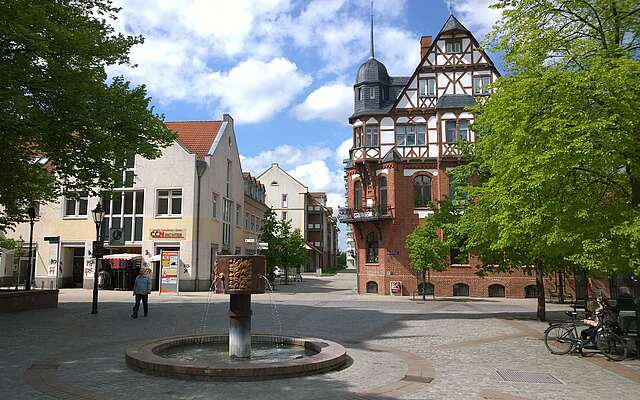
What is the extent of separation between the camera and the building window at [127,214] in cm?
3959

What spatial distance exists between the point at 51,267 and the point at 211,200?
42.0ft

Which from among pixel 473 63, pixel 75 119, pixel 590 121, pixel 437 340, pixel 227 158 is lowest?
pixel 437 340

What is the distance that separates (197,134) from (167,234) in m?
9.80

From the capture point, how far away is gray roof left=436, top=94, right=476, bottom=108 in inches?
1441

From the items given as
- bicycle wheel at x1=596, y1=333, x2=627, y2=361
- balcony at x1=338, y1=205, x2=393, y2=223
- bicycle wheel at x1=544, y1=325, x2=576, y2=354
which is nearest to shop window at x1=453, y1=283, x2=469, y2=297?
balcony at x1=338, y1=205, x2=393, y2=223

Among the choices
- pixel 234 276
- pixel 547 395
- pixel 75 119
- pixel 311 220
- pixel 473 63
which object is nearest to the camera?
pixel 547 395

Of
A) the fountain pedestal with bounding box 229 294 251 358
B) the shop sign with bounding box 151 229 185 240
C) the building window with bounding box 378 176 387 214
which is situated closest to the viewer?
the fountain pedestal with bounding box 229 294 251 358

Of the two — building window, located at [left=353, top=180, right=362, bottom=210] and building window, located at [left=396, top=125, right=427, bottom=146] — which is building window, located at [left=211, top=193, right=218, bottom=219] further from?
building window, located at [left=396, top=125, right=427, bottom=146]

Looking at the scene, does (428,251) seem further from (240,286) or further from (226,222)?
(240,286)

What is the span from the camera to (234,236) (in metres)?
48.2

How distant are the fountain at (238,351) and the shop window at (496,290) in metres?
25.7

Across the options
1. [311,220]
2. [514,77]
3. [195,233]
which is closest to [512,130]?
[514,77]

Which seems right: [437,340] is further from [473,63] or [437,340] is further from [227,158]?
[227,158]

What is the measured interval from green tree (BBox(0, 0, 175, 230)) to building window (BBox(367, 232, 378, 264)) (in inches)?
869
